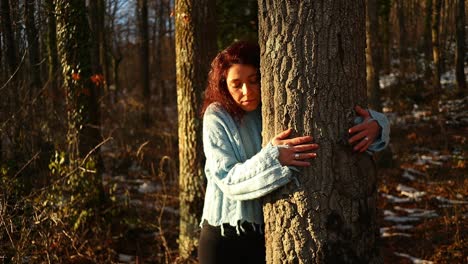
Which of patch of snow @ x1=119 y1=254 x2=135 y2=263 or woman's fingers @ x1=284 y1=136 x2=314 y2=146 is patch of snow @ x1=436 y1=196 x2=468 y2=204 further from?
woman's fingers @ x1=284 y1=136 x2=314 y2=146

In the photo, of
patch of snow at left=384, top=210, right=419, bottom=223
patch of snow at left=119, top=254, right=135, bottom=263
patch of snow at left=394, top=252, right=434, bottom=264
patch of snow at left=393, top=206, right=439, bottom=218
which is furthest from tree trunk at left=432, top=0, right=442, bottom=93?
patch of snow at left=119, top=254, right=135, bottom=263

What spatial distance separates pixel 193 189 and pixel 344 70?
3.24 meters

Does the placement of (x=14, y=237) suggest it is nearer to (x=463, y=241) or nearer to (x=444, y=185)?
(x=463, y=241)

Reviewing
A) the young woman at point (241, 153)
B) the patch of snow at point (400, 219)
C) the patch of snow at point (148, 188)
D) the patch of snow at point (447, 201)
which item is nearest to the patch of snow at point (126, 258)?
the patch of snow at point (148, 188)

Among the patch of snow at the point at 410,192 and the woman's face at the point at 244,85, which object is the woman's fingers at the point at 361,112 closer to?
the woman's face at the point at 244,85

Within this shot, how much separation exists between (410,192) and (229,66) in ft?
19.9

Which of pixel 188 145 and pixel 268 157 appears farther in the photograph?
pixel 188 145

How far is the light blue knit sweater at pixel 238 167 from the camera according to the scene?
6.39 feet

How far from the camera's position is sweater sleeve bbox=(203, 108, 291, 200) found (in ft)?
6.35

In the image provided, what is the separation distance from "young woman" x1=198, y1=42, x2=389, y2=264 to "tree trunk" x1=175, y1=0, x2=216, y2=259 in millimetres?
2337

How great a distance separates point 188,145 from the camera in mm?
4801

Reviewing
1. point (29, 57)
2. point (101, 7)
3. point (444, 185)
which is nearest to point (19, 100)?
point (29, 57)

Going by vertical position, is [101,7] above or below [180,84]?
above

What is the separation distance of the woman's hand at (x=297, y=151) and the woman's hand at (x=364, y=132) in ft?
0.61
